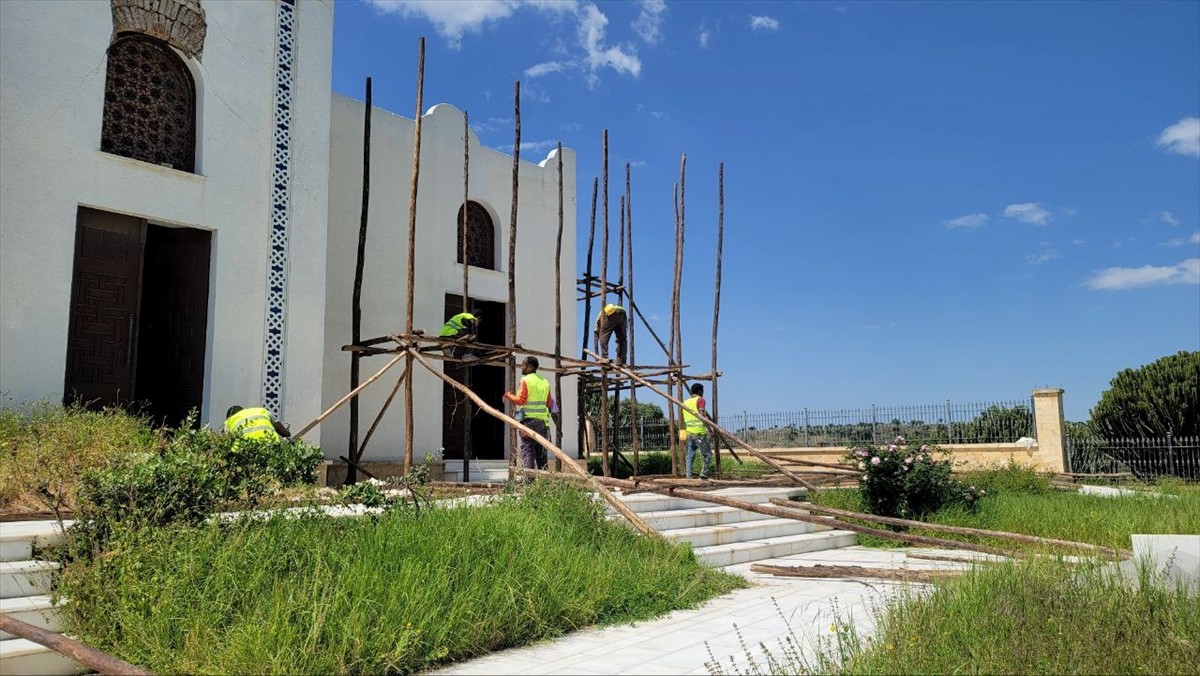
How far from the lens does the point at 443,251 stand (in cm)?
1370

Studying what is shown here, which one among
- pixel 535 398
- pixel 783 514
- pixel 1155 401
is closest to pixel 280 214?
pixel 535 398

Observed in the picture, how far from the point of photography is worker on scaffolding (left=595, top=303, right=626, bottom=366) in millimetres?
13445

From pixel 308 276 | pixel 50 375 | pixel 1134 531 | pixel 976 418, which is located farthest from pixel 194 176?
pixel 976 418

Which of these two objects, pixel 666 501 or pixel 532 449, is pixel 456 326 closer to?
pixel 532 449

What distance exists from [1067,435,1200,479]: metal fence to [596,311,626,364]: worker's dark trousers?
1038 centimetres

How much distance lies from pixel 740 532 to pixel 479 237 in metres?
7.91

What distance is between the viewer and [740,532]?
28.9 feet

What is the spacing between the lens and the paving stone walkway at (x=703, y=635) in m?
4.25

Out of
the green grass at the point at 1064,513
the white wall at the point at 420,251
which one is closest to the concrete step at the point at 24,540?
the white wall at the point at 420,251

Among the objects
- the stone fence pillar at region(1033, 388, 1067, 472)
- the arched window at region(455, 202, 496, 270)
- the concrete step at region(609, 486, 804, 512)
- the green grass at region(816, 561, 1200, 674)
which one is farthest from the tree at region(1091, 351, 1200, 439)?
the green grass at region(816, 561, 1200, 674)

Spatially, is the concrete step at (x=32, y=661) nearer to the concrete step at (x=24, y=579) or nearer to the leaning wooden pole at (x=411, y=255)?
the concrete step at (x=24, y=579)

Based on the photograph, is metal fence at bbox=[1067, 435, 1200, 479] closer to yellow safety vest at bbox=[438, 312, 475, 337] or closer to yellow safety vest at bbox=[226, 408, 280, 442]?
yellow safety vest at bbox=[438, 312, 475, 337]

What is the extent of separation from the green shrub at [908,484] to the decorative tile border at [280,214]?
24.1ft

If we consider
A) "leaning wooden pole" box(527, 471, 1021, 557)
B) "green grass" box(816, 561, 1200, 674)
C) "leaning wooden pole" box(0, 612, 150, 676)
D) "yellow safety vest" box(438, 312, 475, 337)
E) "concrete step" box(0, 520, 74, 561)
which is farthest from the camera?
"yellow safety vest" box(438, 312, 475, 337)
